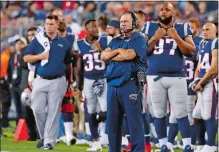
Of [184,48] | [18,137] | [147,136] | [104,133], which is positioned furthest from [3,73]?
[184,48]

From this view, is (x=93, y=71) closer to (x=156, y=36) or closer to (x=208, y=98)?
(x=208, y=98)

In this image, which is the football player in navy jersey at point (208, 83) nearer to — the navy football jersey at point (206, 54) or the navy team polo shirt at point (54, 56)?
the navy football jersey at point (206, 54)

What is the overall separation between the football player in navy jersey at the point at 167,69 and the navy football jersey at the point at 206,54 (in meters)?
0.86

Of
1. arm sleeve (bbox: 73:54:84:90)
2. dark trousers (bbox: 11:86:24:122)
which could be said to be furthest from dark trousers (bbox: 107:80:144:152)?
dark trousers (bbox: 11:86:24:122)

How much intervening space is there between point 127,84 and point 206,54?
105 inches

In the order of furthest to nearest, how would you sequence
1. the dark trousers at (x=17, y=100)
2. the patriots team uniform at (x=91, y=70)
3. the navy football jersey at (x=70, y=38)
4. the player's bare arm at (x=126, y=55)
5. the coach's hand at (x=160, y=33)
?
the dark trousers at (x=17, y=100)
the navy football jersey at (x=70, y=38)
the patriots team uniform at (x=91, y=70)
the coach's hand at (x=160, y=33)
the player's bare arm at (x=126, y=55)

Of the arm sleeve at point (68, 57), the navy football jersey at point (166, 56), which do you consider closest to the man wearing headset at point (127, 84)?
the navy football jersey at point (166, 56)

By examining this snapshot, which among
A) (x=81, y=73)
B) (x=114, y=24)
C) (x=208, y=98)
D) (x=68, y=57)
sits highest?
(x=114, y=24)

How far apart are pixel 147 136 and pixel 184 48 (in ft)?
5.97

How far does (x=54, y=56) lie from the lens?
12492 mm

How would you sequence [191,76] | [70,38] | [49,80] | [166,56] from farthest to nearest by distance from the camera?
[70,38] → [191,76] → [49,80] → [166,56]

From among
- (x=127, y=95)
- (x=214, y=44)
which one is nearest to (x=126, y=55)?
(x=127, y=95)

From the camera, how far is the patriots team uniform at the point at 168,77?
11320mm

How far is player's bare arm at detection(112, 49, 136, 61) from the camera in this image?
9.84 m
